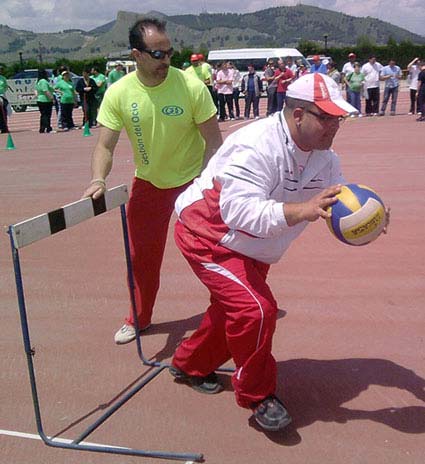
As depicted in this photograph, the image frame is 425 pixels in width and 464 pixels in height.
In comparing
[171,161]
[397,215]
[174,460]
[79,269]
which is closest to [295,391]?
[174,460]

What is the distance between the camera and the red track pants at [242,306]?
10.9 ft

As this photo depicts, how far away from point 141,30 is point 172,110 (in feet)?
1.81

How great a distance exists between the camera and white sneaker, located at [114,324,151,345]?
480 centimetres

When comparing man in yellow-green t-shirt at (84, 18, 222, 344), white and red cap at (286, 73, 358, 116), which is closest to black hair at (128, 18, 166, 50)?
man in yellow-green t-shirt at (84, 18, 222, 344)

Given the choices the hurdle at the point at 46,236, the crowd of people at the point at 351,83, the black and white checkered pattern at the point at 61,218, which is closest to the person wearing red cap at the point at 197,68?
the crowd of people at the point at 351,83

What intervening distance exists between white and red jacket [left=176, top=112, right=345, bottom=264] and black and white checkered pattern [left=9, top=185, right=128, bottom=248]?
0.58 metres

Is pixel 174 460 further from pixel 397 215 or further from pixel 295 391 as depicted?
pixel 397 215

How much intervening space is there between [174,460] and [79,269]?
3.45 meters

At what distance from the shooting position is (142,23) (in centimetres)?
420

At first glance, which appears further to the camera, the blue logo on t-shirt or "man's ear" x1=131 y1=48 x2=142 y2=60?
the blue logo on t-shirt

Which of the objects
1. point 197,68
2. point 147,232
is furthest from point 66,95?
point 147,232

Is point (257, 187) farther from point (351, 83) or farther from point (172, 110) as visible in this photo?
point (351, 83)

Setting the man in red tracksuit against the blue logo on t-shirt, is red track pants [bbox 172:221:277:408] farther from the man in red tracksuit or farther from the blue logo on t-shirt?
the blue logo on t-shirt

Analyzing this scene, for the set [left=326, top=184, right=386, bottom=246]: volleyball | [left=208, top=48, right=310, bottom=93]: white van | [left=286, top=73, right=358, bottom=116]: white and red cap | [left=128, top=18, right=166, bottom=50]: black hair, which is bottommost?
[left=208, top=48, right=310, bottom=93]: white van
